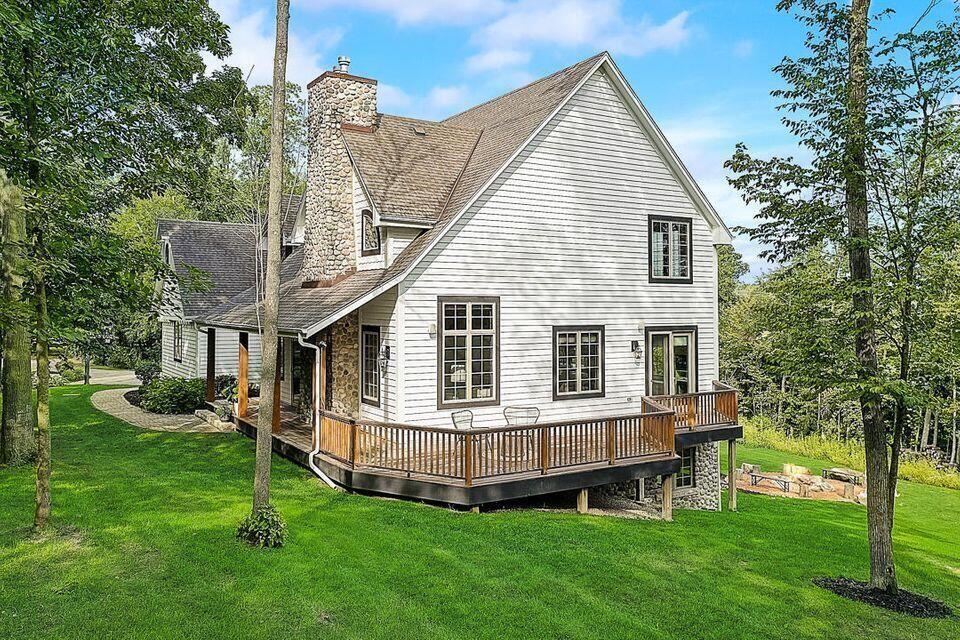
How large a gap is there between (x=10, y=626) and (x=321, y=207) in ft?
33.4

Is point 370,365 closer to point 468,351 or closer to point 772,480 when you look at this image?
point 468,351

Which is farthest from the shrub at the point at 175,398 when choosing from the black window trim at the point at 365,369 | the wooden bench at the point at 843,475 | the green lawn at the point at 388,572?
the wooden bench at the point at 843,475

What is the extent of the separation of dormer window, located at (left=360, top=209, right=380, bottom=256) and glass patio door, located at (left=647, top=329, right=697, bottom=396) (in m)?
6.40

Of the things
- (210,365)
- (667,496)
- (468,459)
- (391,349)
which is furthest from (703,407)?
(210,365)

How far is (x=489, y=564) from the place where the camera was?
7.84 meters

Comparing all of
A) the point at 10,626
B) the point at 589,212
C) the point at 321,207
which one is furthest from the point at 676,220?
the point at 10,626

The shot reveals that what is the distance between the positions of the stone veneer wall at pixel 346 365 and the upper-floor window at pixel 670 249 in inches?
266

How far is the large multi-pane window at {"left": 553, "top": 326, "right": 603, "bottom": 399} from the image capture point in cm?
1320

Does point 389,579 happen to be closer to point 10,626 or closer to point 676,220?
point 10,626

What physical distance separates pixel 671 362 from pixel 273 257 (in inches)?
401

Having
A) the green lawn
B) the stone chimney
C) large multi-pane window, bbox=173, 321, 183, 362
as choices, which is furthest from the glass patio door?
large multi-pane window, bbox=173, 321, 183, 362

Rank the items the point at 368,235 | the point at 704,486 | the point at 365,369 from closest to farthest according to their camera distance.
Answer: the point at 365,369 < the point at 368,235 < the point at 704,486

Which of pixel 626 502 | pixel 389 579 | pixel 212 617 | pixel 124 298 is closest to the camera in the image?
pixel 212 617

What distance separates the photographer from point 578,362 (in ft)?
44.3
